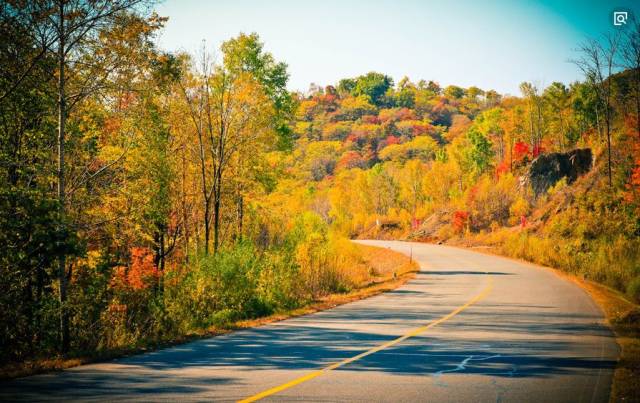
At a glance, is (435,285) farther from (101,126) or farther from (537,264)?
(101,126)

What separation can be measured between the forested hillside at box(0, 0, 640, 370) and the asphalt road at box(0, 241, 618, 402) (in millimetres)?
2872

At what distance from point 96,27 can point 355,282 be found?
69.9 feet

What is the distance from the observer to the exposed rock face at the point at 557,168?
51969 millimetres

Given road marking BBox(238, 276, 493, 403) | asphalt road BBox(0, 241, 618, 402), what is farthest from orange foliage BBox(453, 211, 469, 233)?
asphalt road BBox(0, 241, 618, 402)

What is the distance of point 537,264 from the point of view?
120 feet

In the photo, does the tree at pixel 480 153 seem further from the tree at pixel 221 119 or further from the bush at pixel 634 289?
the bush at pixel 634 289

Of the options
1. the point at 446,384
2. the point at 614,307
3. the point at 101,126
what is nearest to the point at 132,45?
the point at 101,126

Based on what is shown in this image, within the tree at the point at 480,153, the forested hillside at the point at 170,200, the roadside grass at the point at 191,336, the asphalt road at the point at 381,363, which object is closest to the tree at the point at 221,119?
the forested hillside at the point at 170,200

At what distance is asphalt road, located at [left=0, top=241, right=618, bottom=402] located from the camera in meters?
7.76

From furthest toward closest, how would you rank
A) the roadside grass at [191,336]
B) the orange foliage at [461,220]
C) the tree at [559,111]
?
1. the tree at [559,111]
2. the orange foliage at [461,220]
3. the roadside grass at [191,336]

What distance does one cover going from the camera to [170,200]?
23.9 meters

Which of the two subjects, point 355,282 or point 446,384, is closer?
point 446,384

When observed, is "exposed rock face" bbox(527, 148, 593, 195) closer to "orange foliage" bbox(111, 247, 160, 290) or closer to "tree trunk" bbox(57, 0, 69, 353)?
"orange foliage" bbox(111, 247, 160, 290)

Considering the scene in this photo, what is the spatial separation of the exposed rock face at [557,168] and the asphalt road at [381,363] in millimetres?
38103
